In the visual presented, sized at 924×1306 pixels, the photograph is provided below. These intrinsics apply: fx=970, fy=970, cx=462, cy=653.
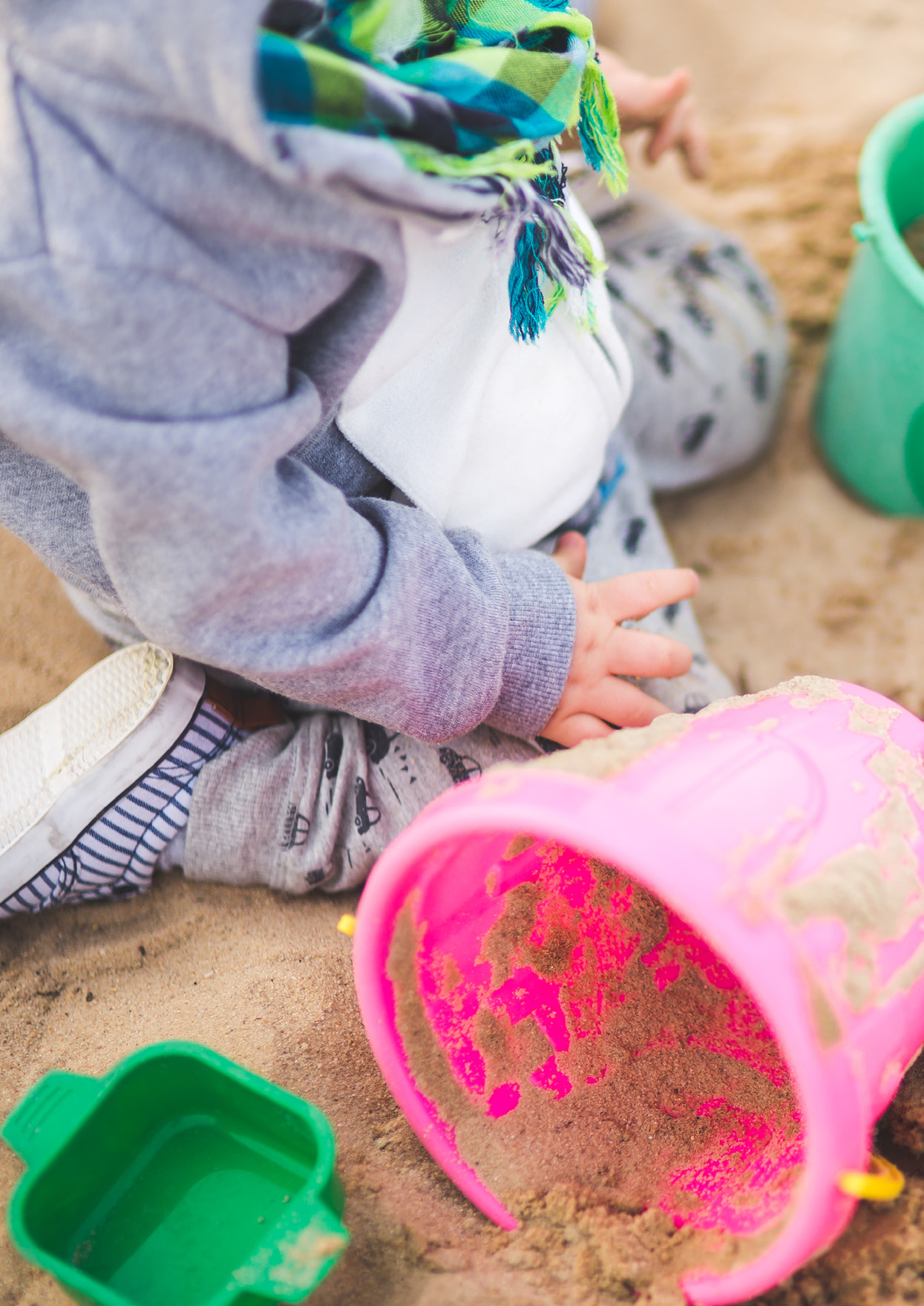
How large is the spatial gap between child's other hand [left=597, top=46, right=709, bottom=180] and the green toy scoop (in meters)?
1.12

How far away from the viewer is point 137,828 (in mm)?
843

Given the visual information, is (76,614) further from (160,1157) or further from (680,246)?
(680,246)

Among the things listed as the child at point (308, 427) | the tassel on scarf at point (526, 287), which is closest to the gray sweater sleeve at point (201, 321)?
the child at point (308, 427)

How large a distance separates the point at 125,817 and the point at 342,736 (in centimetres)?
20

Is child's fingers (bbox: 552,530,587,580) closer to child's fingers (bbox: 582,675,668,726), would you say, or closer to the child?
the child

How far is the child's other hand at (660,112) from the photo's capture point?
1186mm

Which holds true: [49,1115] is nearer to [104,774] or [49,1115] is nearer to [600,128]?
[104,774]

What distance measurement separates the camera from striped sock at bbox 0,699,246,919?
0.83 m

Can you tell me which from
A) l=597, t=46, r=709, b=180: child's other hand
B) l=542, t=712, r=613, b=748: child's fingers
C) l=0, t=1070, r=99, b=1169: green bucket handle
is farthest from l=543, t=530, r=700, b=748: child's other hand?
l=597, t=46, r=709, b=180: child's other hand

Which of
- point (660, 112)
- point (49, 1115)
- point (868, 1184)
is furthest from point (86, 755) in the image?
point (660, 112)

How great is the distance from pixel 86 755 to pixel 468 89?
0.58 metres

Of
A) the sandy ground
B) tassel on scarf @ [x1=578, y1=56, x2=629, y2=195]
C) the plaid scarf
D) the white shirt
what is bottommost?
the sandy ground

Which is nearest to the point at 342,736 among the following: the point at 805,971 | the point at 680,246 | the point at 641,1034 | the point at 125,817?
the point at 125,817

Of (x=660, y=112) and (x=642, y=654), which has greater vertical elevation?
(x=660, y=112)
